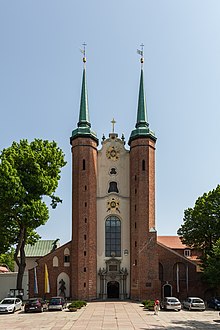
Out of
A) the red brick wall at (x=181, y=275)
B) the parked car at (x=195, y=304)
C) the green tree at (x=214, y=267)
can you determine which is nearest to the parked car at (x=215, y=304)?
the parked car at (x=195, y=304)

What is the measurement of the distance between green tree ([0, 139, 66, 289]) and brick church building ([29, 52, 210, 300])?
6.33 meters

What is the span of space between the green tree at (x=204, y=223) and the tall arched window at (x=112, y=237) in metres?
7.66

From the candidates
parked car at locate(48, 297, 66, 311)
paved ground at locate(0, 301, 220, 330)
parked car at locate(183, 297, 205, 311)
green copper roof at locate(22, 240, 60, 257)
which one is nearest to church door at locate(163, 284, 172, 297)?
parked car at locate(183, 297, 205, 311)

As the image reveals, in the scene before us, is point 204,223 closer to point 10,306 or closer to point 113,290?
point 113,290

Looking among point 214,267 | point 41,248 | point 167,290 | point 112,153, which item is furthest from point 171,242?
point 214,267

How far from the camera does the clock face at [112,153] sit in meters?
60.2

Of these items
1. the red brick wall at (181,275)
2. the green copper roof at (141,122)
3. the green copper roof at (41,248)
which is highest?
the green copper roof at (141,122)

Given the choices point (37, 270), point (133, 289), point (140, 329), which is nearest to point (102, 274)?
point (133, 289)

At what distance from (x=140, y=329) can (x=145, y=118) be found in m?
36.1

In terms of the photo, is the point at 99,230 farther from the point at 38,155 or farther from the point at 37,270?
the point at 38,155

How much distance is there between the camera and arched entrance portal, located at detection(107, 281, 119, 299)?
56.8 meters

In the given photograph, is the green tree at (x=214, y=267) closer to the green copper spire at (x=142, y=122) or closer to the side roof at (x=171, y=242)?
the green copper spire at (x=142, y=122)

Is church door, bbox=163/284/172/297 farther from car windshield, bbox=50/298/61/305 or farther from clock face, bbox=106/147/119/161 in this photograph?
car windshield, bbox=50/298/61/305

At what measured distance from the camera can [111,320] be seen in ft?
110
